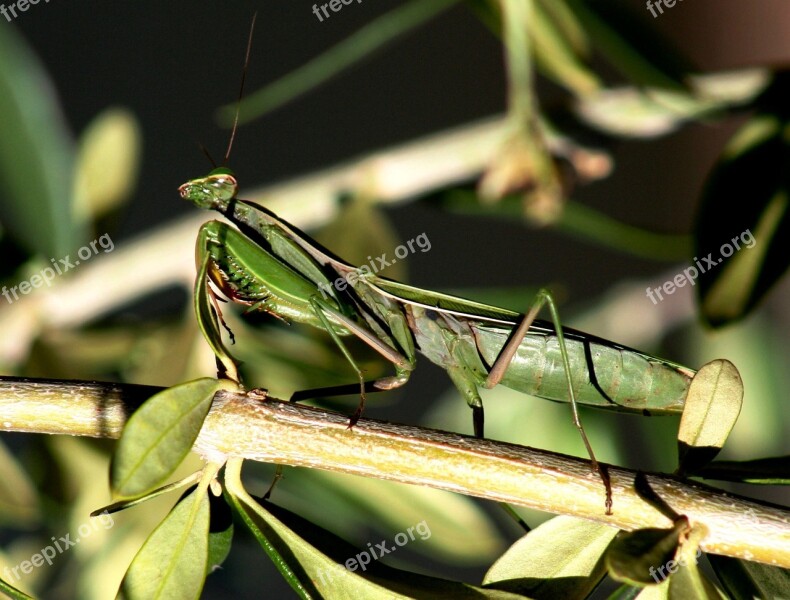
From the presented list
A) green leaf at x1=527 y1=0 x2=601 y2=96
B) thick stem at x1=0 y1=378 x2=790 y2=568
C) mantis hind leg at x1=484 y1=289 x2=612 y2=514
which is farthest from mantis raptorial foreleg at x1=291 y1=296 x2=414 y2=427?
green leaf at x1=527 y1=0 x2=601 y2=96

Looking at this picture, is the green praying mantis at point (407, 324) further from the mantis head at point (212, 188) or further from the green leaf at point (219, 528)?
the green leaf at point (219, 528)

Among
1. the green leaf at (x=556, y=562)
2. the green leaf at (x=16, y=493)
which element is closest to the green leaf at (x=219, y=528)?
the green leaf at (x=556, y=562)

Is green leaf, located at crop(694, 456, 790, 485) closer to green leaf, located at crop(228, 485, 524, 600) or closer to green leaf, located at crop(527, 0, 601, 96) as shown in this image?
green leaf, located at crop(228, 485, 524, 600)

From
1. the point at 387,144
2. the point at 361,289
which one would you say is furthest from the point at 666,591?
the point at 387,144

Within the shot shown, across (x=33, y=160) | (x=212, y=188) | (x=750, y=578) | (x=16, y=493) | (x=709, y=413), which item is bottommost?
(x=750, y=578)

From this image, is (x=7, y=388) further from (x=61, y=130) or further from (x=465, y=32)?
(x=465, y=32)

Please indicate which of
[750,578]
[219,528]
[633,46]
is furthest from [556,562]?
[633,46]

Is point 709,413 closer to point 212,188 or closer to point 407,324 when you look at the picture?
point 407,324
